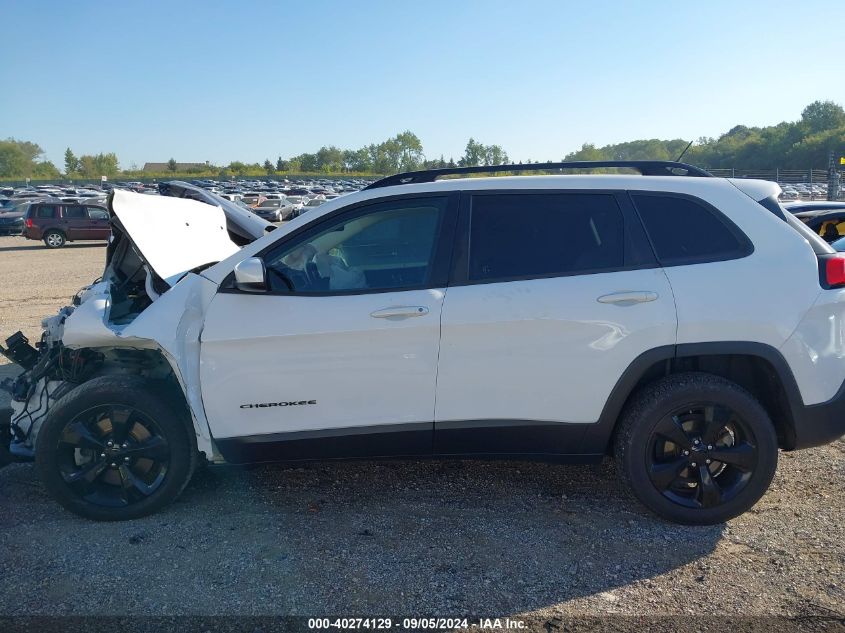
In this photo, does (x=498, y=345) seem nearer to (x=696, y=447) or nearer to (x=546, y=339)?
(x=546, y=339)

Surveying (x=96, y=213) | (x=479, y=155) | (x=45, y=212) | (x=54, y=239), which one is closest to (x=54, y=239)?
(x=54, y=239)

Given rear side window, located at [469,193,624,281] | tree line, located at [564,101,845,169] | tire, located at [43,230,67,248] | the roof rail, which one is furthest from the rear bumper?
tree line, located at [564,101,845,169]

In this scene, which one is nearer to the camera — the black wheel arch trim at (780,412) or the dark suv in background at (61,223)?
the black wheel arch trim at (780,412)

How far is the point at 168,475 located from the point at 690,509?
283 cm

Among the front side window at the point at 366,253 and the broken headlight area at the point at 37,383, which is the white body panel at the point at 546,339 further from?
the broken headlight area at the point at 37,383

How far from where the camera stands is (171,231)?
15.9ft

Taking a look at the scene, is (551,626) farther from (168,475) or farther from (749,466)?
(168,475)

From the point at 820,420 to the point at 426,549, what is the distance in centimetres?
216

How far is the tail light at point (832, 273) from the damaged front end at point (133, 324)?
125 inches

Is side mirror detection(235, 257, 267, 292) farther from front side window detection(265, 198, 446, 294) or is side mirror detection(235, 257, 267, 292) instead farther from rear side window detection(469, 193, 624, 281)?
rear side window detection(469, 193, 624, 281)

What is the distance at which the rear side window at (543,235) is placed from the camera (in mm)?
3713

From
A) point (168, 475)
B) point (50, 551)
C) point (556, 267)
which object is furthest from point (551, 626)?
point (50, 551)

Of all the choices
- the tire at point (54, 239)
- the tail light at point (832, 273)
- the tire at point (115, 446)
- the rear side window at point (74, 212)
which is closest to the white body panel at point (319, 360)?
the tire at point (115, 446)

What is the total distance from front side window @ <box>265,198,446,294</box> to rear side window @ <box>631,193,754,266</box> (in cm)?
113
